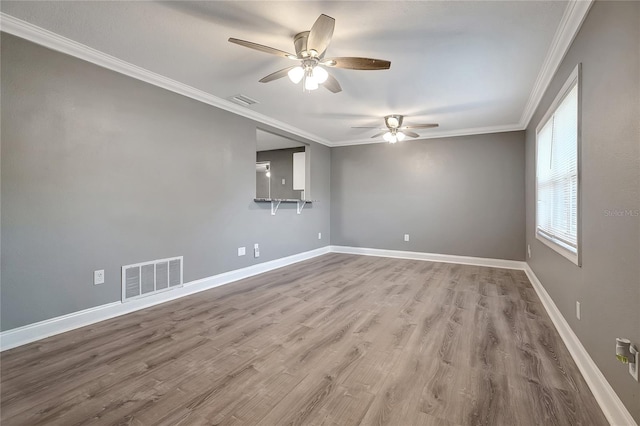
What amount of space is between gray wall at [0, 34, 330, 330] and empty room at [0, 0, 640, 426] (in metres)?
0.02

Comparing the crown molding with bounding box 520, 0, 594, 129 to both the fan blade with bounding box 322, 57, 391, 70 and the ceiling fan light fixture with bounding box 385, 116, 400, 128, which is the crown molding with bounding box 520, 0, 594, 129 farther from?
the ceiling fan light fixture with bounding box 385, 116, 400, 128

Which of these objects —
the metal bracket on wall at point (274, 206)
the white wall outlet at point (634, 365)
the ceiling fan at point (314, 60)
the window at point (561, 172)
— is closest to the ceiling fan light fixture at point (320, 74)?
the ceiling fan at point (314, 60)

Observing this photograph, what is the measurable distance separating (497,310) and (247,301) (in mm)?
2672

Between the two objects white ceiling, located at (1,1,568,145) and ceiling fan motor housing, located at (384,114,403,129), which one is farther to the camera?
ceiling fan motor housing, located at (384,114,403,129)

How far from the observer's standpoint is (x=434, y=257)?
5.45 m

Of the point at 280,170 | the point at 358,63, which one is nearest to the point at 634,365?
the point at 358,63

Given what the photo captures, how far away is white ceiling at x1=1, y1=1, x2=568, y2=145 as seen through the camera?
1.99m

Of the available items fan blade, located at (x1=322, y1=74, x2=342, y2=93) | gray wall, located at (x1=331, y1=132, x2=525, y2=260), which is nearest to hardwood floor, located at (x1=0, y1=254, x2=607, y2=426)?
gray wall, located at (x1=331, y1=132, x2=525, y2=260)

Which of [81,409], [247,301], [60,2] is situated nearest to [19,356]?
[81,409]

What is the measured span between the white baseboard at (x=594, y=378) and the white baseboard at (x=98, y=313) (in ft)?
11.9

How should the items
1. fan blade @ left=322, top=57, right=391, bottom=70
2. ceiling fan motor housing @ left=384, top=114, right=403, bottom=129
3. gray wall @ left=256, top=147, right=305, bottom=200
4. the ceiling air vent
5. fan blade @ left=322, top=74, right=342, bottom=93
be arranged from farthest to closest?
gray wall @ left=256, top=147, right=305, bottom=200 → ceiling fan motor housing @ left=384, top=114, right=403, bottom=129 → the ceiling air vent → fan blade @ left=322, top=74, right=342, bottom=93 → fan blade @ left=322, top=57, right=391, bottom=70

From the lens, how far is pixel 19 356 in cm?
204

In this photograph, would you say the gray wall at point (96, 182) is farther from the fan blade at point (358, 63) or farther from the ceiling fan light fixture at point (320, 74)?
the fan blade at point (358, 63)

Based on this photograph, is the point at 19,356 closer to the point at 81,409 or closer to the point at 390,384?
the point at 81,409
